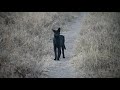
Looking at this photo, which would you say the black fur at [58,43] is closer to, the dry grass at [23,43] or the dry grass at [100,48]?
the dry grass at [23,43]

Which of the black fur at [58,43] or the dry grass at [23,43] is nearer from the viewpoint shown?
the dry grass at [23,43]

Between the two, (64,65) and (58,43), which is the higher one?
(58,43)

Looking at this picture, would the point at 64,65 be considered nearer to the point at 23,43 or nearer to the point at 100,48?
the point at 100,48

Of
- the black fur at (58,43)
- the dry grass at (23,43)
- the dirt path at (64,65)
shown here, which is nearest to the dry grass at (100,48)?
the dirt path at (64,65)

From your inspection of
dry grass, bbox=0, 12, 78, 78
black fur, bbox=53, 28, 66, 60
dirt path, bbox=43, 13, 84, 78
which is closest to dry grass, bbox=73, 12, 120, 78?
dirt path, bbox=43, 13, 84, 78

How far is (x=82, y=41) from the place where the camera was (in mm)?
5957

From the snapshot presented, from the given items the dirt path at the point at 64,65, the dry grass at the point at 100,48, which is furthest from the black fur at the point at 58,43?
the dry grass at the point at 100,48

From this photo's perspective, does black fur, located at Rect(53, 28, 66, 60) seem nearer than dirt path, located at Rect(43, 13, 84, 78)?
No

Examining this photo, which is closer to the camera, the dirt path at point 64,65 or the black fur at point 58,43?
the dirt path at point 64,65

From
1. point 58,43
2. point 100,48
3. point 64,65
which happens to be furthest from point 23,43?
point 100,48

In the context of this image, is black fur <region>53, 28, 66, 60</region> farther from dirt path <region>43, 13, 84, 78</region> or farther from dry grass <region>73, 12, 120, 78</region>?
dry grass <region>73, 12, 120, 78</region>
